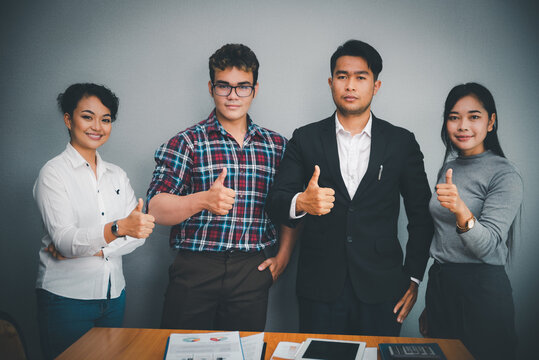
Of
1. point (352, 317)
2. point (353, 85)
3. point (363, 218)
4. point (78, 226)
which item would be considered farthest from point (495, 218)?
point (78, 226)

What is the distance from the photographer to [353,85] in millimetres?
1821

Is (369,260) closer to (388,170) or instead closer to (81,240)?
(388,170)

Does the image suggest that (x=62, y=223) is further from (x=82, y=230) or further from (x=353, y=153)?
(x=353, y=153)

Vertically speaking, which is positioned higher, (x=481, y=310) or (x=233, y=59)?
(x=233, y=59)

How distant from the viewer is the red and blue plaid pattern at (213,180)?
74.0 inches

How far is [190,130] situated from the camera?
1.96 meters

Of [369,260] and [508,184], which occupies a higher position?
[508,184]

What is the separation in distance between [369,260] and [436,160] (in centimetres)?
108

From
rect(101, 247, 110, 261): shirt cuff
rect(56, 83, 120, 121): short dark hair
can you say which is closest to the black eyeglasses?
rect(56, 83, 120, 121): short dark hair

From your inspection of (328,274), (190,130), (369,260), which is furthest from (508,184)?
(190,130)

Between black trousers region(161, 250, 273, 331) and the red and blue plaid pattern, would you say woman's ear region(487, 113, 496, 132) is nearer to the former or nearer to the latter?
the red and blue plaid pattern

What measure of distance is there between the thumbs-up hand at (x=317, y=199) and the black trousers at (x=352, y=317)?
1.46 feet

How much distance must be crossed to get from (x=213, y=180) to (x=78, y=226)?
2.47 feet

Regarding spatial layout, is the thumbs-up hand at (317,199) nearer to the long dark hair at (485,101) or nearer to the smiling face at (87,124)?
the long dark hair at (485,101)
